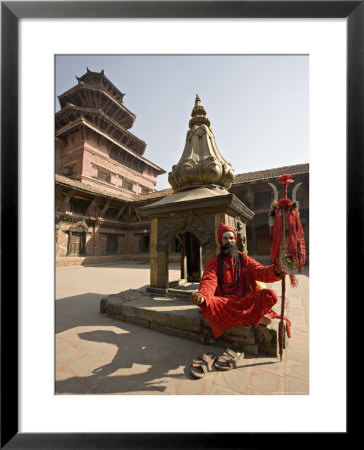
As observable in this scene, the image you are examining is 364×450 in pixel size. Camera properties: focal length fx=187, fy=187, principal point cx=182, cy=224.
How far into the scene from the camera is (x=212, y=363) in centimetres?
181

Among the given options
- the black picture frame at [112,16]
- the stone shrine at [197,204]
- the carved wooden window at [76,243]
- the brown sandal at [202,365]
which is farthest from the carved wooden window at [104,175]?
the brown sandal at [202,365]

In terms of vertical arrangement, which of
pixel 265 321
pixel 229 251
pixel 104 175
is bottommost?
pixel 265 321

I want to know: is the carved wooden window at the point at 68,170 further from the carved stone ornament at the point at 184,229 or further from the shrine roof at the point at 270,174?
the carved stone ornament at the point at 184,229

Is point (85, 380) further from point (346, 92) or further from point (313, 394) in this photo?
point (346, 92)

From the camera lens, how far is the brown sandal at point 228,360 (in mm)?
1739

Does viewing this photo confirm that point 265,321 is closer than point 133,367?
No

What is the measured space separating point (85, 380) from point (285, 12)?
3.21 metres

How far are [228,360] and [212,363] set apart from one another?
0.16m

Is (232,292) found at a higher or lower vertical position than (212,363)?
higher

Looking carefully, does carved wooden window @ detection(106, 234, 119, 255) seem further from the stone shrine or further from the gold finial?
the gold finial

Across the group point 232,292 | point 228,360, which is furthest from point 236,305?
point 228,360

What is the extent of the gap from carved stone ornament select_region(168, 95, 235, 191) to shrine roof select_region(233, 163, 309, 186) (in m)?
9.46

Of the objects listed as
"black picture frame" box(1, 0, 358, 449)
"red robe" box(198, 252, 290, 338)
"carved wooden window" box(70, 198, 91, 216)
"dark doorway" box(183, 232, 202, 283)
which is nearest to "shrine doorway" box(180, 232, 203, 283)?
"dark doorway" box(183, 232, 202, 283)

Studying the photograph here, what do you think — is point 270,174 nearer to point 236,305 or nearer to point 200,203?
point 200,203
